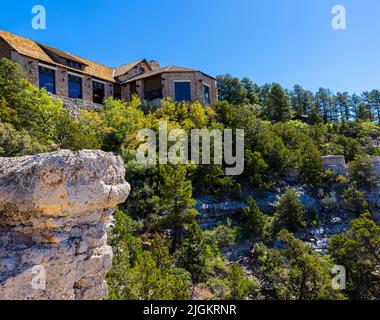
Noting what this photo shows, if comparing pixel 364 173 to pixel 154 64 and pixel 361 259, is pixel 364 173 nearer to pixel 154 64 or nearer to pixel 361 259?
pixel 361 259

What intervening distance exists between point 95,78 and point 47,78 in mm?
6256

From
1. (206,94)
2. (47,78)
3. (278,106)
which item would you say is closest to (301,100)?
(278,106)

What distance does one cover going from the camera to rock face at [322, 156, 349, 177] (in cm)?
2917

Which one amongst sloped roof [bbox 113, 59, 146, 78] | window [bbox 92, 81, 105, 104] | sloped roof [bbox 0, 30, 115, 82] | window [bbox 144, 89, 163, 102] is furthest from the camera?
sloped roof [bbox 113, 59, 146, 78]

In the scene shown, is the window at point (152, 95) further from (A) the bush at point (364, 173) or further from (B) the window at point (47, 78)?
(A) the bush at point (364, 173)

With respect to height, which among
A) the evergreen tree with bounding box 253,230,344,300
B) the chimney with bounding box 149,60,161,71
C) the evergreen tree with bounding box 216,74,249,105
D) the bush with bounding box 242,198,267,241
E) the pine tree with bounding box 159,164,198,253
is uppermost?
the chimney with bounding box 149,60,161,71

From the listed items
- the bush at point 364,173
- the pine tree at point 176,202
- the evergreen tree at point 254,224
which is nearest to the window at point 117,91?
the pine tree at point 176,202

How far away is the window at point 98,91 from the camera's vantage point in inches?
1361

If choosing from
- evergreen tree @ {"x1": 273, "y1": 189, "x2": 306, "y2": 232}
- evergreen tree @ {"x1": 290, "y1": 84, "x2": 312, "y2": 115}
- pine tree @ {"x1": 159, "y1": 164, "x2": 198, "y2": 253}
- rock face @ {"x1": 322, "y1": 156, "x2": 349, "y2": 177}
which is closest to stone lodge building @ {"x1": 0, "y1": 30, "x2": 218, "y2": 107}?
rock face @ {"x1": 322, "y1": 156, "x2": 349, "y2": 177}

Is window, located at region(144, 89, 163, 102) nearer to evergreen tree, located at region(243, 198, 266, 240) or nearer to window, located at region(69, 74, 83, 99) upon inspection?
window, located at region(69, 74, 83, 99)

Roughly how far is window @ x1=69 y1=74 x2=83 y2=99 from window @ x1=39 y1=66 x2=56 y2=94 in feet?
6.24

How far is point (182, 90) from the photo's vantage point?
119 feet

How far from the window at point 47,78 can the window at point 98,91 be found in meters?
5.30

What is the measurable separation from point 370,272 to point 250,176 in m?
11.2
